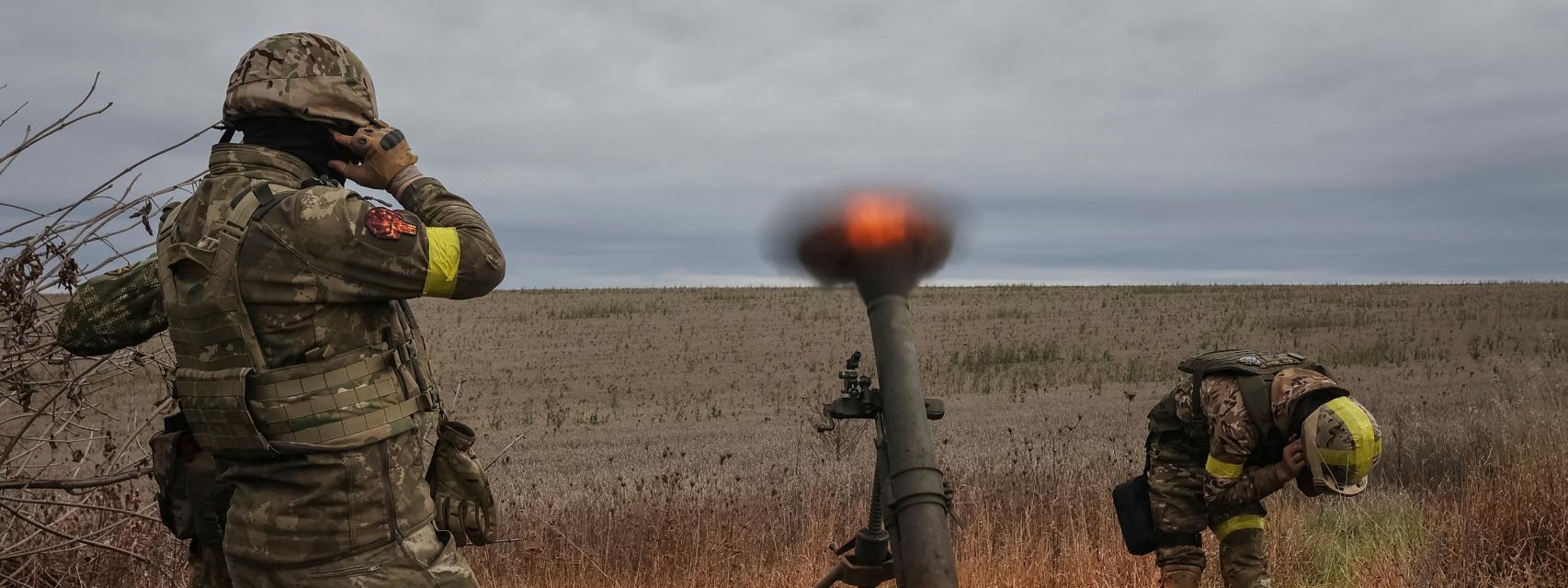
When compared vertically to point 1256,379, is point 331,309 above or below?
above

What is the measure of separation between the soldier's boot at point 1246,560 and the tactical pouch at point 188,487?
154 inches

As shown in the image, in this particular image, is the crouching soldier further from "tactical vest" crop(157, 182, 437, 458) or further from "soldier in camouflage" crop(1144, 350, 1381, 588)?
"tactical vest" crop(157, 182, 437, 458)

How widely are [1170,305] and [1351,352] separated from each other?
11953 millimetres

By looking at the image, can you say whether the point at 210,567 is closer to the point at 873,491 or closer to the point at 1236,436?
the point at 873,491

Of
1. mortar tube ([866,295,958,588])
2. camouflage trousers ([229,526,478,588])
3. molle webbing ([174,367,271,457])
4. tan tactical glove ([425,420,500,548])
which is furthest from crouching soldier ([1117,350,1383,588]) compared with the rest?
molle webbing ([174,367,271,457])

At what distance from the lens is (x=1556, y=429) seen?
7285 millimetres

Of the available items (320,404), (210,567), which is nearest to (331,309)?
(320,404)

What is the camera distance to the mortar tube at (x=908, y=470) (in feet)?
10.9

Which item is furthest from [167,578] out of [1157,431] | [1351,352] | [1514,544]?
[1351,352]

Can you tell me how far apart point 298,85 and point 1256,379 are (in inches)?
144

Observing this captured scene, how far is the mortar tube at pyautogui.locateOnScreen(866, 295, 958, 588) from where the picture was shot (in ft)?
10.9

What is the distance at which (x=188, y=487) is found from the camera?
324 cm

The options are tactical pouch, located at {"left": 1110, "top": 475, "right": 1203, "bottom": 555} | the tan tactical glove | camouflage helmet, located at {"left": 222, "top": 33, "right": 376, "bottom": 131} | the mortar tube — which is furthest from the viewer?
tactical pouch, located at {"left": 1110, "top": 475, "right": 1203, "bottom": 555}

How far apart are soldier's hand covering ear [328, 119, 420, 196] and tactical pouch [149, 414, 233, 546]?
0.94 metres
